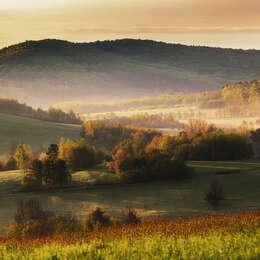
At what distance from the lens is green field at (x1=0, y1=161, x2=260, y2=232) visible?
72.4 meters

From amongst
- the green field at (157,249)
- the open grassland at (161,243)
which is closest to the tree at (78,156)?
the open grassland at (161,243)

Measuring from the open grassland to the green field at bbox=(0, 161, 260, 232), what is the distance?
117 ft

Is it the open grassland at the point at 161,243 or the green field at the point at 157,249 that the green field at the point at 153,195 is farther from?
the green field at the point at 157,249

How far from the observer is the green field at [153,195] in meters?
72.4

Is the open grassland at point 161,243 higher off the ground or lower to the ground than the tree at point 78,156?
higher

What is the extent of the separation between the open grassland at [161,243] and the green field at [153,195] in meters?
35.8

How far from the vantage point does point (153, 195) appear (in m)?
82.9

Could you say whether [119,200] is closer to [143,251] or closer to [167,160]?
[167,160]

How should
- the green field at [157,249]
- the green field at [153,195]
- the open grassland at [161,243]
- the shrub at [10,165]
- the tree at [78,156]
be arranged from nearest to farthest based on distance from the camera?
the green field at [157,249], the open grassland at [161,243], the green field at [153,195], the tree at [78,156], the shrub at [10,165]

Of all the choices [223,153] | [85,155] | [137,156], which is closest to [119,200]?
[137,156]

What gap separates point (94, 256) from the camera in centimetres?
2419

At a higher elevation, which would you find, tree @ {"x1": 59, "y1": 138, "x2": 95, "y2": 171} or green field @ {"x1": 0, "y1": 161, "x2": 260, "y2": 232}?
tree @ {"x1": 59, "y1": 138, "x2": 95, "y2": 171}

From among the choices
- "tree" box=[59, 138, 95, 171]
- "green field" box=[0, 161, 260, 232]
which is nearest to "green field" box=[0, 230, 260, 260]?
"green field" box=[0, 161, 260, 232]

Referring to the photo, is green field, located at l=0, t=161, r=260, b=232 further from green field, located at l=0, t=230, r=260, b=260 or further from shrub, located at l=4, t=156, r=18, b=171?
green field, located at l=0, t=230, r=260, b=260
